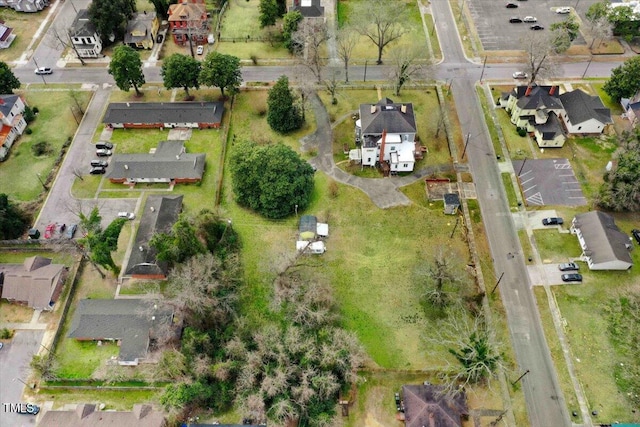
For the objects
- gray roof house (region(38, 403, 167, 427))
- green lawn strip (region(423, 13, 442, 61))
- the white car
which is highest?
green lawn strip (region(423, 13, 442, 61))

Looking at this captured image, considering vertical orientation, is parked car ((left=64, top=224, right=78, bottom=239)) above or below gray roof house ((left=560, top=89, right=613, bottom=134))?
A: below

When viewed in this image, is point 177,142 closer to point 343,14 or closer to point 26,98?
point 26,98

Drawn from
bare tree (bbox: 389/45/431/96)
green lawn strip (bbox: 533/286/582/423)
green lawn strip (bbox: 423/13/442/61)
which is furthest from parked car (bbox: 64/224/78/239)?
green lawn strip (bbox: 423/13/442/61)

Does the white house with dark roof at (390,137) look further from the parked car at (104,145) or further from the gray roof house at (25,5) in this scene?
the gray roof house at (25,5)

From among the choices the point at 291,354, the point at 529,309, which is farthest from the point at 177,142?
the point at 529,309

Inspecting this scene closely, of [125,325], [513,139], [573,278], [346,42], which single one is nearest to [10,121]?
[125,325]

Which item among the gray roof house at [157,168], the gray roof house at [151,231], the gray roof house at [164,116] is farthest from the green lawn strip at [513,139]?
the gray roof house at [151,231]

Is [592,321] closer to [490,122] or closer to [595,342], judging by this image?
[595,342]

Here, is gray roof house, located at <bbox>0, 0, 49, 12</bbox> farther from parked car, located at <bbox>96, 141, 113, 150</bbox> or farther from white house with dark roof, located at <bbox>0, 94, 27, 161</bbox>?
parked car, located at <bbox>96, 141, 113, 150</bbox>
